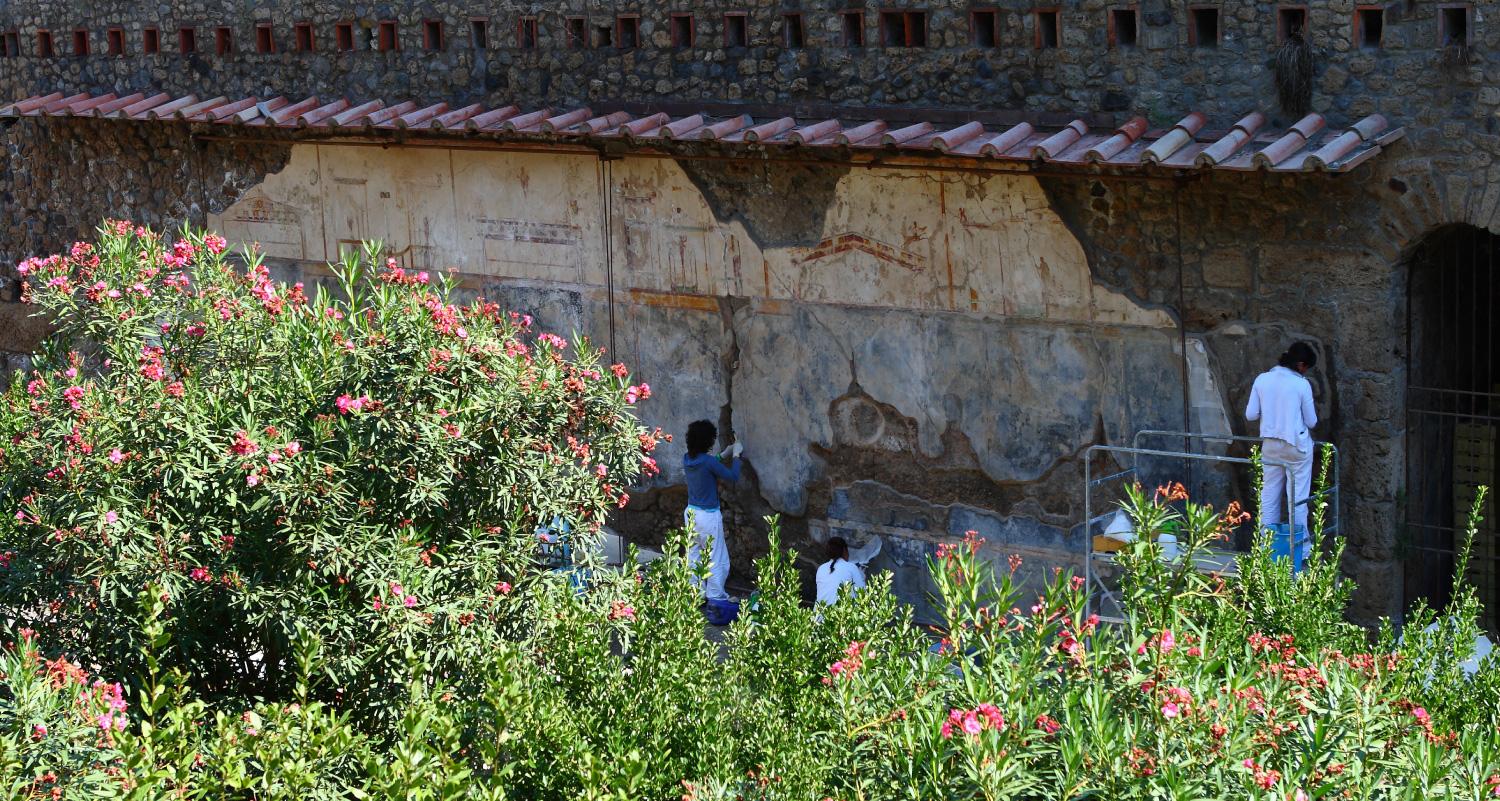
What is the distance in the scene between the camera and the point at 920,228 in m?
8.91

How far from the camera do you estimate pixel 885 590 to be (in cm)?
524

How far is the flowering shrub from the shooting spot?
5.38 meters

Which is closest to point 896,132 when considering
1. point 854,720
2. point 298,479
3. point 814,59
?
point 814,59

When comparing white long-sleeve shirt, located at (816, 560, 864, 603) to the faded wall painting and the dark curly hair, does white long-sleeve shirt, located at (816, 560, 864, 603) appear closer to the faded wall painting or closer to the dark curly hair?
the dark curly hair

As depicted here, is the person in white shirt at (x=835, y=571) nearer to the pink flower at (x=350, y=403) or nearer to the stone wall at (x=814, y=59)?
the stone wall at (x=814, y=59)

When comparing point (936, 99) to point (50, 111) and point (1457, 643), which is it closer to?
point (1457, 643)

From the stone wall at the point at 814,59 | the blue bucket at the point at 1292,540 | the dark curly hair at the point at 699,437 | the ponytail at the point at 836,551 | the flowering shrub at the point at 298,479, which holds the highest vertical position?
the stone wall at the point at 814,59

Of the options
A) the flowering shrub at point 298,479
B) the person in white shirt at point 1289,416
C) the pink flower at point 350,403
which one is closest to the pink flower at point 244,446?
the flowering shrub at point 298,479

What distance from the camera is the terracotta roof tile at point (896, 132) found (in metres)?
7.43

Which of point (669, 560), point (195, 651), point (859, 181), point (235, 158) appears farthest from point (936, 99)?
point (235, 158)

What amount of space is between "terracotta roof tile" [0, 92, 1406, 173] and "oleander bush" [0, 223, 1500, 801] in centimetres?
254

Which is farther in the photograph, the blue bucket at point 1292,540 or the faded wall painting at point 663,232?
the faded wall painting at point 663,232

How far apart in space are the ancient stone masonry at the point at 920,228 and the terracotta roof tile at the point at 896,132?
0.40ft

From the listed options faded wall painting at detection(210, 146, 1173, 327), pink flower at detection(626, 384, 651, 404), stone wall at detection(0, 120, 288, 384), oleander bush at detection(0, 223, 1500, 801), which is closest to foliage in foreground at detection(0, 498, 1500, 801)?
oleander bush at detection(0, 223, 1500, 801)
